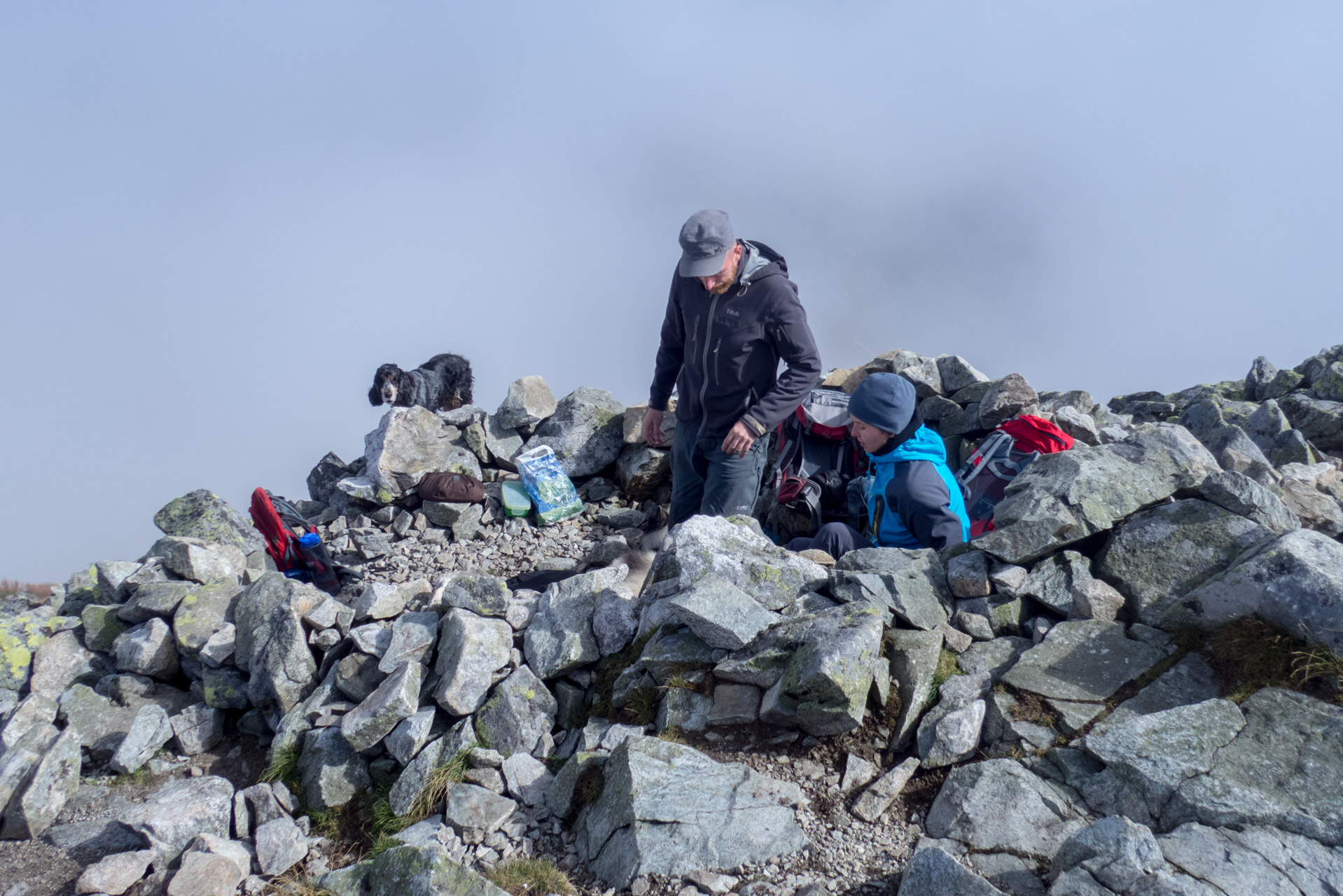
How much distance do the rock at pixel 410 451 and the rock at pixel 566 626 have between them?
13.7ft

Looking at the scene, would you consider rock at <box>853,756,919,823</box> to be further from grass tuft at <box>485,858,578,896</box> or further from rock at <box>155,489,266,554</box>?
rock at <box>155,489,266,554</box>

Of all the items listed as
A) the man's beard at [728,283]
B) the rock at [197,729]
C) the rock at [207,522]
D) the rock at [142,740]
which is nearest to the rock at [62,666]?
the rock at [142,740]

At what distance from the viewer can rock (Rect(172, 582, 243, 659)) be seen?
20.9 ft

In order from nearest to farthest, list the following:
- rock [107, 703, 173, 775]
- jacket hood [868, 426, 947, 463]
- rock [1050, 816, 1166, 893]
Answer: rock [1050, 816, 1166, 893] → rock [107, 703, 173, 775] → jacket hood [868, 426, 947, 463]

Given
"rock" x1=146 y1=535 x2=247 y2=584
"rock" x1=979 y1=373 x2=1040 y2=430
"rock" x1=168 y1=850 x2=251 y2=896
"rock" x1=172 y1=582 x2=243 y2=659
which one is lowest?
"rock" x1=168 y1=850 x2=251 y2=896

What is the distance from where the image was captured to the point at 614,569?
5895 millimetres

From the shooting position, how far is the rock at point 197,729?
587 cm

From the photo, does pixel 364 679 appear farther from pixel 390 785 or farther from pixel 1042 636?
pixel 1042 636

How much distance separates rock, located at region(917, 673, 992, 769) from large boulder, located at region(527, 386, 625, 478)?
598cm

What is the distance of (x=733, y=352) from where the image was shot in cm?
659

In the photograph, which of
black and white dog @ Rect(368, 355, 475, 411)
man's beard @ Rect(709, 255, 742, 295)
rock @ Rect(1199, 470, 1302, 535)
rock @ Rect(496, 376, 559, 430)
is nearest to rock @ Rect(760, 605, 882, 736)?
rock @ Rect(1199, 470, 1302, 535)

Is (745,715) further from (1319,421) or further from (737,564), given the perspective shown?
(1319,421)

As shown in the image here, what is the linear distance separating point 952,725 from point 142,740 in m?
5.79

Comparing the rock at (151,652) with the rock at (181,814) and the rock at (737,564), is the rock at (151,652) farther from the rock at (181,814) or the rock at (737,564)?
the rock at (737,564)
